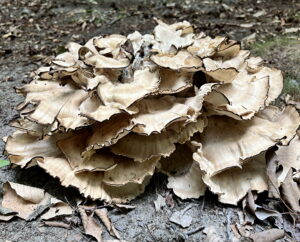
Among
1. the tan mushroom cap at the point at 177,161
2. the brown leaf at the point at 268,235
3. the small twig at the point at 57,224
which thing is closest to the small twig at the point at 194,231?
the brown leaf at the point at 268,235

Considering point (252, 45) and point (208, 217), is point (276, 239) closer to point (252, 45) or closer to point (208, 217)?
point (208, 217)

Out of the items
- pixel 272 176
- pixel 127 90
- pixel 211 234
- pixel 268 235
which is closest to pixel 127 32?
pixel 127 90

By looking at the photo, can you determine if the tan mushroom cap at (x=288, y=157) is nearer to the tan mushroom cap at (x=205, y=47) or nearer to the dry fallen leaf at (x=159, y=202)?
the dry fallen leaf at (x=159, y=202)

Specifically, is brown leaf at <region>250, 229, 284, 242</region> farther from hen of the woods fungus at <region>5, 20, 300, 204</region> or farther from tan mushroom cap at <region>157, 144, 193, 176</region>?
tan mushroom cap at <region>157, 144, 193, 176</region>

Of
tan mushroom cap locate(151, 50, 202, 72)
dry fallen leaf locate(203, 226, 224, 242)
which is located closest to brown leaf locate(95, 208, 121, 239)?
dry fallen leaf locate(203, 226, 224, 242)

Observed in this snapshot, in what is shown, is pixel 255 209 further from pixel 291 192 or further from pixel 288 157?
pixel 288 157

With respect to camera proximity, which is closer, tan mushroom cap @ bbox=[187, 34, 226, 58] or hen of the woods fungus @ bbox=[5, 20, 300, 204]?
hen of the woods fungus @ bbox=[5, 20, 300, 204]

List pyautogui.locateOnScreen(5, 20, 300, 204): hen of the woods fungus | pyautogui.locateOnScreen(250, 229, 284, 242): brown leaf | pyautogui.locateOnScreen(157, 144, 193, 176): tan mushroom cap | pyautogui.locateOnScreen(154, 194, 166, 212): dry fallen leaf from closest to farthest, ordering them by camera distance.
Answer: pyautogui.locateOnScreen(250, 229, 284, 242): brown leaf < pyautogui.locateOnScreen(5, 20, 300, 204): hen of the woods fungus < pyautogui.locateOnScreen(154, 194, 166, 212): dry fallen leaf < pyautogui.locateOnScreen(157, 144, 193, 176): tan mushroom cap

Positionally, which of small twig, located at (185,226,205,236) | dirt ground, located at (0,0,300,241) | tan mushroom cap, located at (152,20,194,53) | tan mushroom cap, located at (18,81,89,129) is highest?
tan mushroom cap, located at (152,20,194,53)
